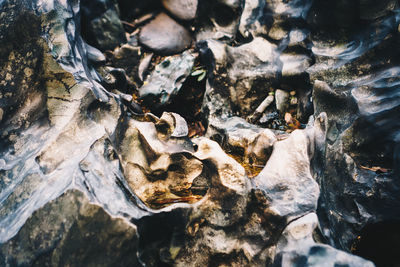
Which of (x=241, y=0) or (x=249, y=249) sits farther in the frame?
(x=241, y=0)

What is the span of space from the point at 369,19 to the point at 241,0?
6.20 ft

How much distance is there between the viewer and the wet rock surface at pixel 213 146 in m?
1.92

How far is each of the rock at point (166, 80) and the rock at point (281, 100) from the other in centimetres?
134

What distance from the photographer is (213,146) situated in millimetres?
2461

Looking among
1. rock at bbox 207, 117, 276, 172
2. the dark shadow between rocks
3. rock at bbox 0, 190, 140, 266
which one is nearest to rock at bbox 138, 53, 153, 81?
rock at bbox 207, 117, 276, 172

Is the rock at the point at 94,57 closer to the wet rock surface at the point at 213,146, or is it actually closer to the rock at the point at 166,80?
the wet rock surface at the point at 213,146

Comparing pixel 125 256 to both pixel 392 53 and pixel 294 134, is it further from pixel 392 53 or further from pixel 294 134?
pixel 392 53

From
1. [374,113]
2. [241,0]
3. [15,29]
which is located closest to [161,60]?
[241,0]

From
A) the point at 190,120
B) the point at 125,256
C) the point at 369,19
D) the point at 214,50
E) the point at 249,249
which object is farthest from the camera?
the point at 190,120

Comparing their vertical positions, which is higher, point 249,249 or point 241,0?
point 241,0

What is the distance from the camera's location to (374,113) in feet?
9.22

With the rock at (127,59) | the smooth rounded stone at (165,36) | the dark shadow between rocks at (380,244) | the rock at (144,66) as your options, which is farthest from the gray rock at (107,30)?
the dark shadow between rocks at (380,244)

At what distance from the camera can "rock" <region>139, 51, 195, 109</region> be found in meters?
3.82

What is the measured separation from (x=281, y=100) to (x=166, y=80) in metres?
1.68
